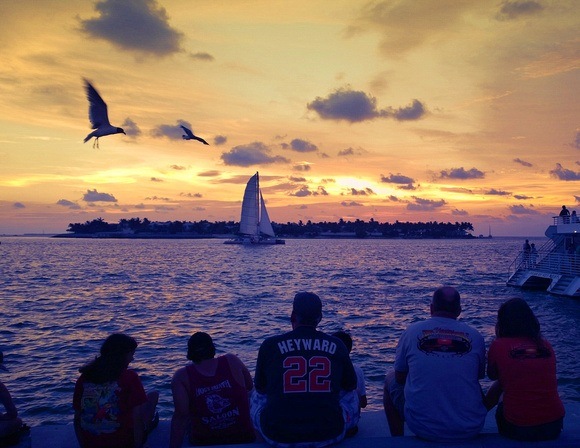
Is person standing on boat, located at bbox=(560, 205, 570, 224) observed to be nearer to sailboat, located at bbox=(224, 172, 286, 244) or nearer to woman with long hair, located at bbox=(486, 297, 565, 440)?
woman with long hair, located at bbox=(486, 297, 565, 440)

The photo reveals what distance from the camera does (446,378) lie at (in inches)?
176

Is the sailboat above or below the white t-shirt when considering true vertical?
above

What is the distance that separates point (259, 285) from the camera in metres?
44.8

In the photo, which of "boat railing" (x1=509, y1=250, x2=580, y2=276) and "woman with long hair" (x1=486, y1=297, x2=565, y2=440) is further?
"boat railing" (x1=509, y1=250, x2=580, y2=276)

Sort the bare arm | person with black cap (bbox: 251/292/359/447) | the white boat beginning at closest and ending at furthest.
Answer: person with black cap (bbox: 251/292/359/447) < the bare arm < the white boat

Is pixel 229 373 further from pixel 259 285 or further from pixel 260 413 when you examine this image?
pixel 259 285

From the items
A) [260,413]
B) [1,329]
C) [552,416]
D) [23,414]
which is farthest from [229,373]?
[1,329]

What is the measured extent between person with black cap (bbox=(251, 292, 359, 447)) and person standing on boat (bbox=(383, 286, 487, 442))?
765 millimetres

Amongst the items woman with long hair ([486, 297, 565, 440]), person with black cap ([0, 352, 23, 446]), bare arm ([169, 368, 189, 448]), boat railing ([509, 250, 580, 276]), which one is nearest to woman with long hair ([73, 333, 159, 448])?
bare arm ([169, 368, 189, 448])

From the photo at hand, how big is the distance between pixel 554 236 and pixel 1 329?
34.7 metres

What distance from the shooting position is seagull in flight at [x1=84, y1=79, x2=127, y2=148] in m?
9.61

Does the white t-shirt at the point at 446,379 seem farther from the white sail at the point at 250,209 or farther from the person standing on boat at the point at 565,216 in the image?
the white sail at the point at 250,209

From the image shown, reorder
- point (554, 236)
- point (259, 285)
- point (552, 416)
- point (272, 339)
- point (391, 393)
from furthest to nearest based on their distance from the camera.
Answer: point (259, 285) → point (554, 236) → point (391, 393) → point (552, 416) → point (272, 339)

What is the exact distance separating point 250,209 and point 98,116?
336ft
